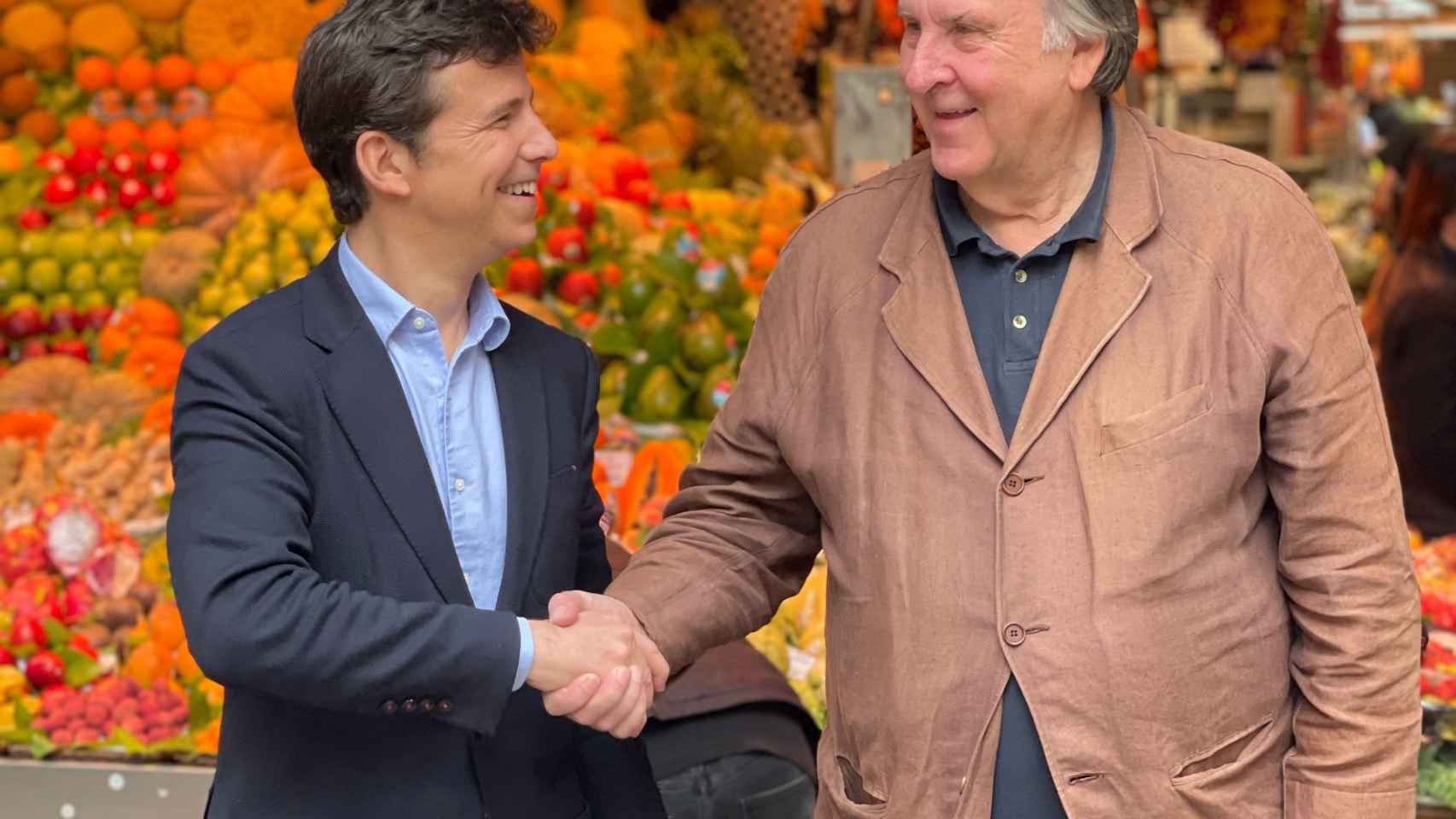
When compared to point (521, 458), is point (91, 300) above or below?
below

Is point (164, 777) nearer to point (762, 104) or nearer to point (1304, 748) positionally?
point (1304, 748)

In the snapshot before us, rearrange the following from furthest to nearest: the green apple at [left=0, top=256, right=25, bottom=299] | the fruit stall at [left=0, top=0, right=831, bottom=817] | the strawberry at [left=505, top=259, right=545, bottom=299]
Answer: the green apple at [left=0, top=256, right=25, bottom=299] → the strawberry at [left=505, top=259, right=545, bottom=299] → the fruit stall at [left=0, top=0, right=831, bottom=817]

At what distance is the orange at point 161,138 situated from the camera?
5.32 m

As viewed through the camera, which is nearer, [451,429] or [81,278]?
[451,429]

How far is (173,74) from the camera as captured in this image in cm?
547

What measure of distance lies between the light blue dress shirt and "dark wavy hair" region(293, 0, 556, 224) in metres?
0.17

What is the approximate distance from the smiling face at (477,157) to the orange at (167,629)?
5.70 feet

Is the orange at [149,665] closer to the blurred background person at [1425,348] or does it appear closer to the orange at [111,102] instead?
the orange at [111,102]

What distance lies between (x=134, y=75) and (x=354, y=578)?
4067 mm

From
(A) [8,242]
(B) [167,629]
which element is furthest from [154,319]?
(B) [167,629]

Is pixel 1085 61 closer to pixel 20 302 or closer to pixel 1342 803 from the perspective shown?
pixel 1342 803

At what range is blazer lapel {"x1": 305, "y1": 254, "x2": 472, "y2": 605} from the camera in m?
1.94

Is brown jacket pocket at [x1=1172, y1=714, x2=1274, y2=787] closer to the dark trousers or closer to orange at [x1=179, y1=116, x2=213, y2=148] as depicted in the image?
the dark trousers

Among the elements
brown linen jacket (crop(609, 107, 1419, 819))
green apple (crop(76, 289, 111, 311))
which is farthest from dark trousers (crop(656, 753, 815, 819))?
green apple (crop(76, 289, 111, 311))
